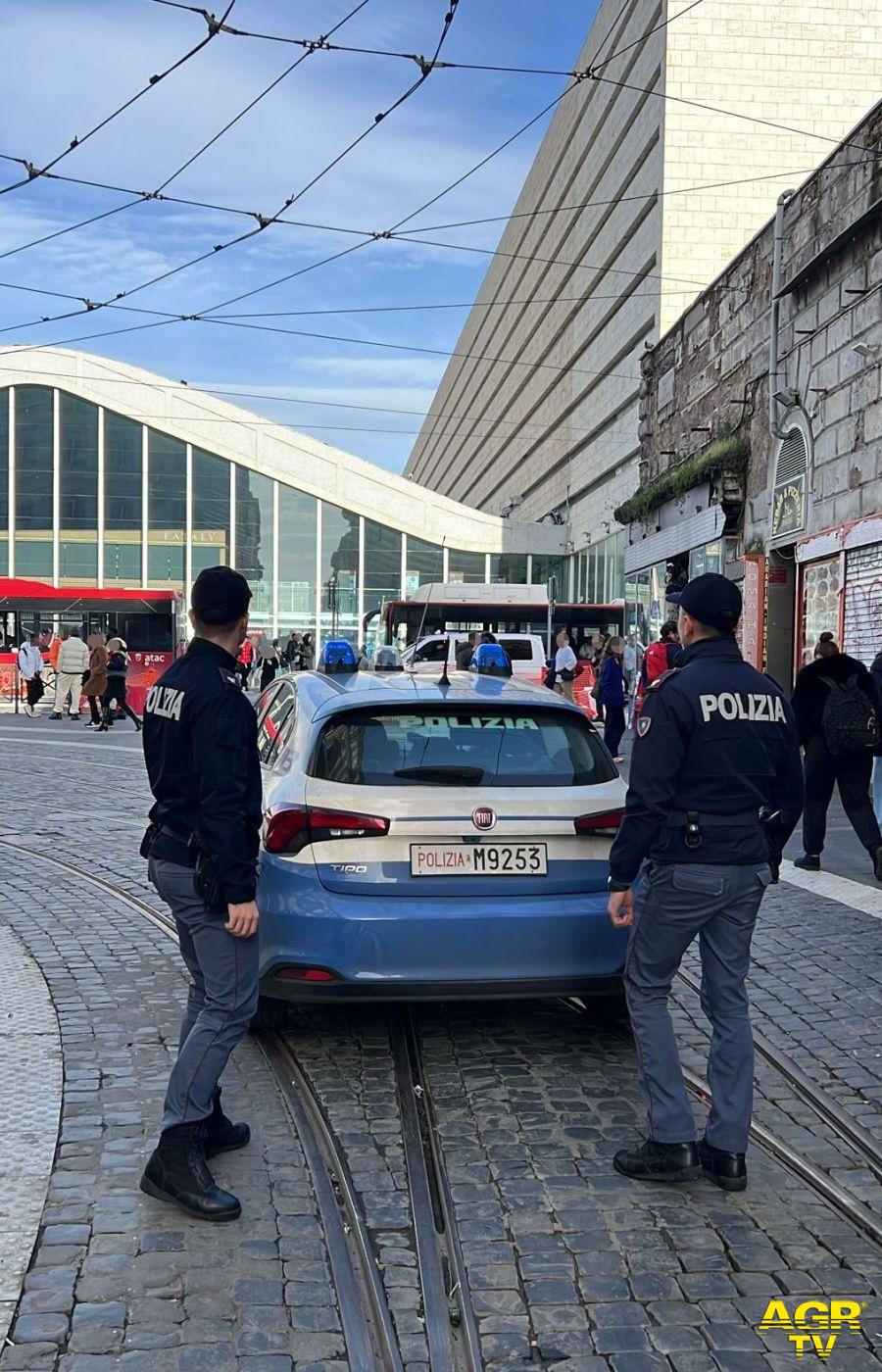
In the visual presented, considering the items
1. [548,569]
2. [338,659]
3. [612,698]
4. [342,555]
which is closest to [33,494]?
[342,555]

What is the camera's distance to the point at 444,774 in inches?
205

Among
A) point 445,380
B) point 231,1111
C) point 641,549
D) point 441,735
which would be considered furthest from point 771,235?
point 445,380

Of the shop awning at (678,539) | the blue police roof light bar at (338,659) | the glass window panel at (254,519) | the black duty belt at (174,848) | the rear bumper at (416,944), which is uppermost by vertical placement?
the glass window panel at (254,519)

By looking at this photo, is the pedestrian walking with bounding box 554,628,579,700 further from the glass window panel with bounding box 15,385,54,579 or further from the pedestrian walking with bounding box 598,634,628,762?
the glass window panel with bounding box 15,385,54,579

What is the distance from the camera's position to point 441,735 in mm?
5395

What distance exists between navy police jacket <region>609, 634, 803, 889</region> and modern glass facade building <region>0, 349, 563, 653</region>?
5714cm

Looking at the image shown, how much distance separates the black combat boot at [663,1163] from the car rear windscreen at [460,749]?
1577 millimetres

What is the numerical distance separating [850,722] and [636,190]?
39908 mm

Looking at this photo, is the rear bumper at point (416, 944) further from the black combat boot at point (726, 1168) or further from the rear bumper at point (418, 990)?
the black combat boot at point (726, 1168)

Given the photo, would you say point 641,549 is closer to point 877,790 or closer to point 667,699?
point 877,790

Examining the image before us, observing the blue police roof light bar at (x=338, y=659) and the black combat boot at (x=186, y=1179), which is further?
the blue police roof light bar at (x=338, y=659)

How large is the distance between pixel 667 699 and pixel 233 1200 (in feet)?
6.18

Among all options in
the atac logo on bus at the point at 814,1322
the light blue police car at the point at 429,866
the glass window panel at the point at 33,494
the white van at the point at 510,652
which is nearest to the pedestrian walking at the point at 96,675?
the white van at the point at 510,652

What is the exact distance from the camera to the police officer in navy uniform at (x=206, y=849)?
3.71 m
